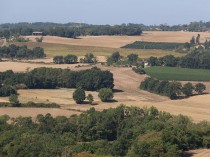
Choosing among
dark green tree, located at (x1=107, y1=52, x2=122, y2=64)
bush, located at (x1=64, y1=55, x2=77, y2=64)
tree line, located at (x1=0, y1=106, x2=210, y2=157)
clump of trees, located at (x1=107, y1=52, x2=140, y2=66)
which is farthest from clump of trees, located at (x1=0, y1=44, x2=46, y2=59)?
tree line, located at (x1=0, y1=106, x2=210, y2=157)

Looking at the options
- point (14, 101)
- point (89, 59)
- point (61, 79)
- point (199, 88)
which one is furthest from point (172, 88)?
point (89, 59)

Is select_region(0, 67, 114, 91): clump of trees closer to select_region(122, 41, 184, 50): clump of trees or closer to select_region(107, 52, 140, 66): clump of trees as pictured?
select_region(107, 52, 140, 66): clump of trees

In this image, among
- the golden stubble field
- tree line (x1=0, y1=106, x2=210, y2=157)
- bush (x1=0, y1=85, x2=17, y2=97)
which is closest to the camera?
tree line (x1=0, y1=106, x2=210, y2=157)

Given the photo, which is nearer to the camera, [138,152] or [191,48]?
[138,152]

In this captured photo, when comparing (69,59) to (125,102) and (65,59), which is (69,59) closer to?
(65,59)

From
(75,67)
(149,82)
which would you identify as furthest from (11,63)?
(149,82)

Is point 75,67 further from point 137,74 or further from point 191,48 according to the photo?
point 191,48

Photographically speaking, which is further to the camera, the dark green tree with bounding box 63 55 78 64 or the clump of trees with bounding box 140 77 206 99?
the dark green tree with bounding box 63 55 78 64

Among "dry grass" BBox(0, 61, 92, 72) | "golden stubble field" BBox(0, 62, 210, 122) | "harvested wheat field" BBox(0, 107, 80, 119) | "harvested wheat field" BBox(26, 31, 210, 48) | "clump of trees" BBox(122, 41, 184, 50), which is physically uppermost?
"harvested wheat field" BBox(26, 31, 210, 48)
